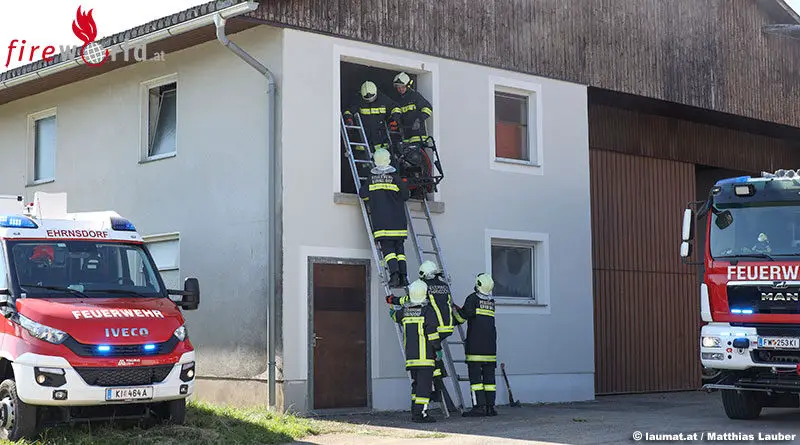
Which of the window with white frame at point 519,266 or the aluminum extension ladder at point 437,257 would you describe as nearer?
the aluminum extension ladder at point 437,257

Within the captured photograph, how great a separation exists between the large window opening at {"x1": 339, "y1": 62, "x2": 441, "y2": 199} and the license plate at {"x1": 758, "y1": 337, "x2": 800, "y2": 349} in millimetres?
5078

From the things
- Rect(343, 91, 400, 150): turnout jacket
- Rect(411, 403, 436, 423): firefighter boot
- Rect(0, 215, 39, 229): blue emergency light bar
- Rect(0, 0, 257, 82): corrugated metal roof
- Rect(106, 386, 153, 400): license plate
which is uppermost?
Rect(0, 0, 257, 82): corrugated metal roof

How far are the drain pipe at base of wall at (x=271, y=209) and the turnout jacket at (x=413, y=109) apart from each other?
6.72 feet

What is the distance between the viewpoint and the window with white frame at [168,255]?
16.3 metres

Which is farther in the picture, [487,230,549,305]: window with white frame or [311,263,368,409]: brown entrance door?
[487,230,549,305]: window with white frame

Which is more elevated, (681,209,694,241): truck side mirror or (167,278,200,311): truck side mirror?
(681,209,694,241): truck side mirror

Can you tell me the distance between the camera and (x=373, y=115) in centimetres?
1608

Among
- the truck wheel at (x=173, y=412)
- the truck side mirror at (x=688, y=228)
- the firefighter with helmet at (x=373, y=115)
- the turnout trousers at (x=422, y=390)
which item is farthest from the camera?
the firefighter with helmet at (x=373, y=115)

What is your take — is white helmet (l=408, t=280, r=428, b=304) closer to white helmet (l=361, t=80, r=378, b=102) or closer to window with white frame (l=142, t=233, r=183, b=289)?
white helmet (l=361, t=80, r=378, b=102)

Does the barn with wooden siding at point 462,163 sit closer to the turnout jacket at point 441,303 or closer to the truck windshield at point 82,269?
the turnout jacket at point 441,303

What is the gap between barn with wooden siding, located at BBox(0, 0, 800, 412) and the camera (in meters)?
14.9

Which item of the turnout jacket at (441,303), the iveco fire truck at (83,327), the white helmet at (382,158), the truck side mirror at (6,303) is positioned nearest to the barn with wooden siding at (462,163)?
the white helmet at (382,158)

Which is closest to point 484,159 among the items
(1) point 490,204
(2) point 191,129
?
(1) point 490,204

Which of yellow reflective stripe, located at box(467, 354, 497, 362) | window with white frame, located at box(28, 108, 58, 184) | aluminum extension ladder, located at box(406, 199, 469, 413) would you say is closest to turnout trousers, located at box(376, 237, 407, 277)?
aluminum extension ladder, located at box(406, 199, 469, 413)
